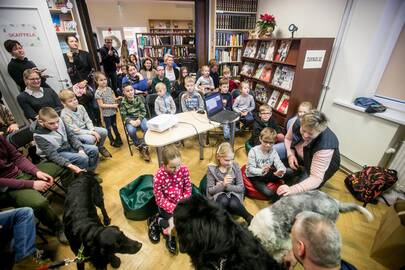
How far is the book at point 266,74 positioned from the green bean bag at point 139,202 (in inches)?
103

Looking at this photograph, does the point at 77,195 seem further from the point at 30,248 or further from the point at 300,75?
the point at 300,75

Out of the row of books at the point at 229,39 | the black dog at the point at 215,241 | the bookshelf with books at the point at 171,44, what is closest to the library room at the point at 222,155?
the black dog at the point at 215,241

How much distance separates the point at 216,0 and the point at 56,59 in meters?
3.32

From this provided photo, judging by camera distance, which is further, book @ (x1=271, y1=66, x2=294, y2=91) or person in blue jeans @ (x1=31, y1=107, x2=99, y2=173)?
book @ (x1=271, y1=66, x2=294, y2=91)

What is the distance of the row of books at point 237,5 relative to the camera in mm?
4145

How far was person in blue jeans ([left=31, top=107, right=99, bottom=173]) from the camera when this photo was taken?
6.23 ft

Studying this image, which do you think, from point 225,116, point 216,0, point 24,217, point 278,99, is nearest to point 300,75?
point 278,99

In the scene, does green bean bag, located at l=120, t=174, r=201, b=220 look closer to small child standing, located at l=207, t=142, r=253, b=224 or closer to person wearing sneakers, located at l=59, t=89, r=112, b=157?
small child standing, located at l=207, t=142, r=253, b=224

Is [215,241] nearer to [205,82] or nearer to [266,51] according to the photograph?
[205,82]

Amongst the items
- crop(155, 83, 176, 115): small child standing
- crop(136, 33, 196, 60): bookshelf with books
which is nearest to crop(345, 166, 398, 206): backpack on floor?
crop(155, 83, 176, 115): small child standing

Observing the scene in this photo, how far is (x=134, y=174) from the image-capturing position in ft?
8.32

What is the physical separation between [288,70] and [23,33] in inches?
164

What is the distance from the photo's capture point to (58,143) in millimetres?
2023

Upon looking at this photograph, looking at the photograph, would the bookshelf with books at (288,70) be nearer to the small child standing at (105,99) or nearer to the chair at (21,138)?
the small child standing at (105,99)
